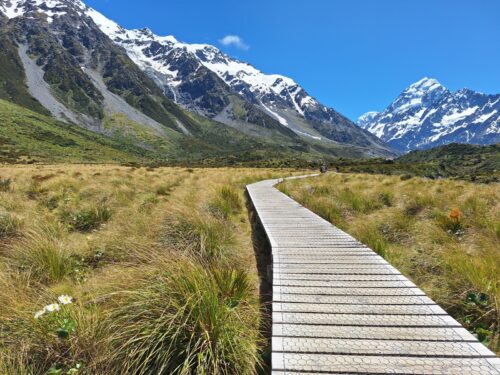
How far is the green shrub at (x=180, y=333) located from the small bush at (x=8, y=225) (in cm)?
579

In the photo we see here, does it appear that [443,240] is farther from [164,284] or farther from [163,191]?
[163,191]

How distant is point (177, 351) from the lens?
337cm

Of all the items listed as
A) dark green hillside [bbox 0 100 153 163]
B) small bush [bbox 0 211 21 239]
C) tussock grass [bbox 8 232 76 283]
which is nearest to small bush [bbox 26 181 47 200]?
small bush [bbox 0 211 21 239]

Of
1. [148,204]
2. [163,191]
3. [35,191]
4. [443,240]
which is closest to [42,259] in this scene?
[148,204]

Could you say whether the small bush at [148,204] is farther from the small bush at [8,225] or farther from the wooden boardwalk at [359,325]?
the wooden boardwalk at [359,325]

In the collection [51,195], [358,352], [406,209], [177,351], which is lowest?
[51,195]

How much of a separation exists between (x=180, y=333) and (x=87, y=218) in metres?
7.56

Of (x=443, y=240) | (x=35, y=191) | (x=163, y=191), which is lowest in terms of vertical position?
(x=35, y=191)

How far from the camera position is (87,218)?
32.6 ft

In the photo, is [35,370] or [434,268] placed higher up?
[434,268]

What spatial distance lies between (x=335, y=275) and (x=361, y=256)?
1156 mm

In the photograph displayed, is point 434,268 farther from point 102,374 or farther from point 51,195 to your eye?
point 51,195

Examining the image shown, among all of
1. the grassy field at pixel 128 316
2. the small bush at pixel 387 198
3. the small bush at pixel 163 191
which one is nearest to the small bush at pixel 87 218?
the grassy field at pixel 128 316

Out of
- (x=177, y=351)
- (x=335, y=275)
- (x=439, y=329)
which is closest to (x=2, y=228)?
(x=177, y=351)
